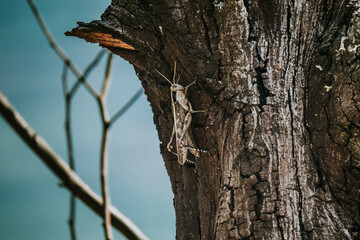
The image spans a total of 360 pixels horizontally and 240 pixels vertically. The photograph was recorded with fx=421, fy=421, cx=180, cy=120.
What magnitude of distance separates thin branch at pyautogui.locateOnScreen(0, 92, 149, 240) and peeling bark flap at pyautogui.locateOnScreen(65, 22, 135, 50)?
1.75 meters

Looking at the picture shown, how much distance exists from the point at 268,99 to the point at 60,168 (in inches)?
59.4

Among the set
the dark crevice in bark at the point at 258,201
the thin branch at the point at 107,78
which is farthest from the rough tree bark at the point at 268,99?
the thin branch at the point at 107,78

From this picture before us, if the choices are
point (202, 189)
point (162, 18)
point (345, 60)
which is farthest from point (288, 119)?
point (162, 18)

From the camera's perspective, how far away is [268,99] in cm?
185

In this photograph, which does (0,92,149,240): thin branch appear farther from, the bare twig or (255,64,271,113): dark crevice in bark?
(255,64,271,113): dark crevice in bark

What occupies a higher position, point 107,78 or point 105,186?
point 107,78

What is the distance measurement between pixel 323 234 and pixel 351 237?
12 cm

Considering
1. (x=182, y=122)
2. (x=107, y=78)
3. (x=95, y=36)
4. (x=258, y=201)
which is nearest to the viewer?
(x=107, y=78)

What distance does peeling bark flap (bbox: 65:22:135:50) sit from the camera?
2.12 meters

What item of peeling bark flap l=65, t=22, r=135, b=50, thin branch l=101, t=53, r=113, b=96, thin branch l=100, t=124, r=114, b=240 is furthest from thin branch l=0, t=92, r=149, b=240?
peeling bark flap l=65, t=22, r=135, b=50

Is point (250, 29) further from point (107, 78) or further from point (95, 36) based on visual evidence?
point (107, 78)

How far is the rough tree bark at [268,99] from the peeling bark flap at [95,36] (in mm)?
15

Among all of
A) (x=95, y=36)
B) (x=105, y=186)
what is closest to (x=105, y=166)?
(x=105, y=186)

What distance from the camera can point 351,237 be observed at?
1685mm
